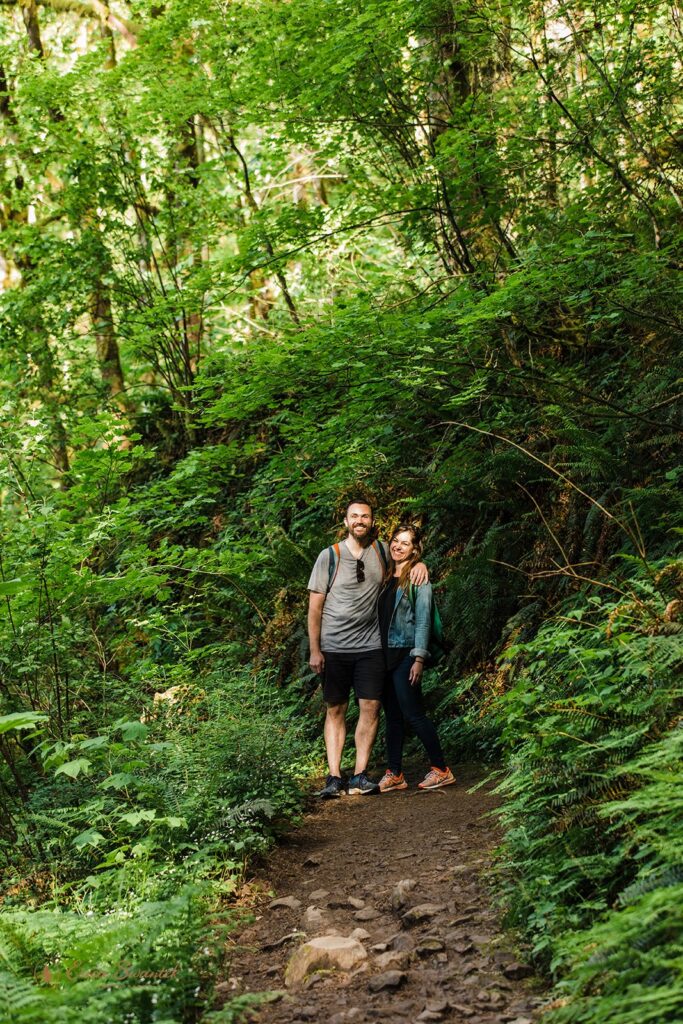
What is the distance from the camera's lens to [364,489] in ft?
32.5

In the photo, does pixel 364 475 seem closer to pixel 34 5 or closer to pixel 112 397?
pixel 112 397

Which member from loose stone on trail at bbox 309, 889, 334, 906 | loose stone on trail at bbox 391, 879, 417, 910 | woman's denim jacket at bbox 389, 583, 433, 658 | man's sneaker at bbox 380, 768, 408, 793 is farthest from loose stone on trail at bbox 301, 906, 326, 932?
woman's denim jacket at bbox 389, 583, 433, 658

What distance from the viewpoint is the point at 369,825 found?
6645 mm

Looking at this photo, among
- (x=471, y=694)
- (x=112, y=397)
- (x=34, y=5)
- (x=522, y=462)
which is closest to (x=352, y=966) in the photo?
(x=471, y=694)

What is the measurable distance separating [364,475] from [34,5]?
1312 cm

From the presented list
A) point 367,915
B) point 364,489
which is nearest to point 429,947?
point 367,915

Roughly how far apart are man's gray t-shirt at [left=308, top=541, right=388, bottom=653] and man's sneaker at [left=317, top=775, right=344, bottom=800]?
1067 millimetres

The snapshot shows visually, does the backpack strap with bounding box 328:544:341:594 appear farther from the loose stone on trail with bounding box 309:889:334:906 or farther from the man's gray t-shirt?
the loose stone on trail with bounding box 309:889:334:906

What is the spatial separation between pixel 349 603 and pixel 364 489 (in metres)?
2.33

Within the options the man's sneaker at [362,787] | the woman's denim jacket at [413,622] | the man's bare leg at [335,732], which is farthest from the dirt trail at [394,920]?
the woman's denim jacket at [413,622]

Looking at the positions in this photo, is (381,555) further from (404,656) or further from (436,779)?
(436,779)

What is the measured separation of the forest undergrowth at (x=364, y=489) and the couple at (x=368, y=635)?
24.7 inches

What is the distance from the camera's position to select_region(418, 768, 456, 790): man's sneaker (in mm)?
7453

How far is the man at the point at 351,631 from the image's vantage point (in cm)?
780
